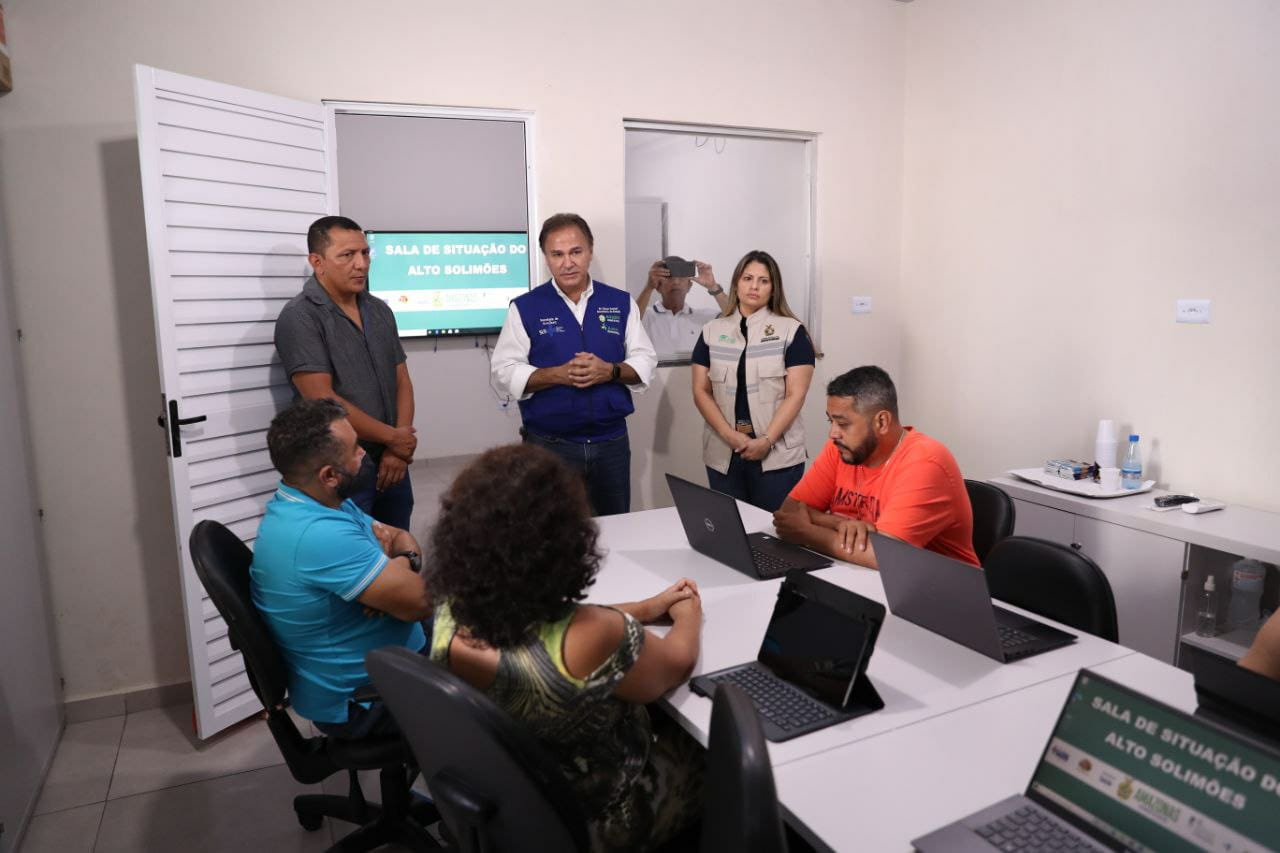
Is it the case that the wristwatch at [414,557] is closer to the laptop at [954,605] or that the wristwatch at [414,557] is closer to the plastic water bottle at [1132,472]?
the laptop at [954,605]

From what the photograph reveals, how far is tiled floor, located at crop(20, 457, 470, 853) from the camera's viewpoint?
2.33m

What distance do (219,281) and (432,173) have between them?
4.49 ft

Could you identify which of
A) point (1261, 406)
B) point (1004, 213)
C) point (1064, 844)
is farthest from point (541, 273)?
point (1064, 844)

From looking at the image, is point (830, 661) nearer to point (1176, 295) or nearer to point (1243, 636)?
point (1243, 636)

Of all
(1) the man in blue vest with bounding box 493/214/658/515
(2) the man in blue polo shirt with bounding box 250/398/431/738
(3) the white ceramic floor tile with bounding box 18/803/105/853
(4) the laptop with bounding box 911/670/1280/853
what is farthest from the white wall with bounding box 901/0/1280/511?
(3) the white ceramic floor tile with bounding box 18/803/105/853

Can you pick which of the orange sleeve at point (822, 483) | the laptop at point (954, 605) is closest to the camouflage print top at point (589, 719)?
the laptop at point (954, 605)

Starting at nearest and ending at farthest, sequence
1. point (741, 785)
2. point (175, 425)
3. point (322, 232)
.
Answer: point (741, 785), point (175, 425), point (322, 232)

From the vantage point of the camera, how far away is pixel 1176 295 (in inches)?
127

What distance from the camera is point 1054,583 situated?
1.89 metres

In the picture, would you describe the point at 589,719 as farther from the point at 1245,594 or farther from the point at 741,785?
the point at 1245,594

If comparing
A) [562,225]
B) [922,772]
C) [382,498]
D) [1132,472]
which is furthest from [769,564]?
[1132,472]

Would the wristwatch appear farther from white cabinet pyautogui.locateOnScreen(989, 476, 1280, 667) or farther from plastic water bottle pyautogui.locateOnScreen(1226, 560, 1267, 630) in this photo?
plastic water bottle pyautogui.locateOnScreen(1226, 560, 1267, 630)

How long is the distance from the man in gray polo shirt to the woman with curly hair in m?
1.53

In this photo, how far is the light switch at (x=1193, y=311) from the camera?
3.13m
